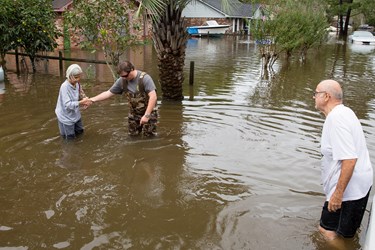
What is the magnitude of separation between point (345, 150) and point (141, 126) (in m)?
4.77

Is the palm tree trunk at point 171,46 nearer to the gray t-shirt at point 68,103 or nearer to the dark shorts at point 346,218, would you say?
the gray t-shirt at point 68,103

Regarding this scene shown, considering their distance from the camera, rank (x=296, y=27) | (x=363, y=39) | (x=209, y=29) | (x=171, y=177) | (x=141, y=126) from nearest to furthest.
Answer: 1. (x=171, y=177)
2. (x=141, y=126)
3. (x=296, y=27)
4. (x=363, y=39)
5. (x=209, y=29)

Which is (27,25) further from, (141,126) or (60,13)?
(60,13)

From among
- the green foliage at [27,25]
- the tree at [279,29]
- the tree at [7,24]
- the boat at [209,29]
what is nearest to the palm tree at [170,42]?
the green foliage at [27,25]

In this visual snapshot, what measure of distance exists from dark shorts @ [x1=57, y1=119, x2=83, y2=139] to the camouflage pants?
1017 millimetres

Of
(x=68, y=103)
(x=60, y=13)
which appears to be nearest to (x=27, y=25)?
(x=68, y=103)

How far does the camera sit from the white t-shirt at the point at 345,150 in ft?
10.8

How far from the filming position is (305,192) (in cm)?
537

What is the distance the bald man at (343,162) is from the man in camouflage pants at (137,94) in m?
3.62

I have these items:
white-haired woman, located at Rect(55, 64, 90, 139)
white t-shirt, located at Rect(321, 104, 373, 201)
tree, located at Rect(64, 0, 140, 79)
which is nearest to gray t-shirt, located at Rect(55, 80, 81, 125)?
white-haired woman, located at Rect(55, 64, 90, 139)

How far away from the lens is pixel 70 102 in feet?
21.7

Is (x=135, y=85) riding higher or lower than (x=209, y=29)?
lower

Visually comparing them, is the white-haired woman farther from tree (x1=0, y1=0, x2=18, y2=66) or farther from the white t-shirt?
tree (x1=0, y1=0, x2=18, y2=66)

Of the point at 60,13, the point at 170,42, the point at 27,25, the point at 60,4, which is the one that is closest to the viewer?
the point at 170,42
